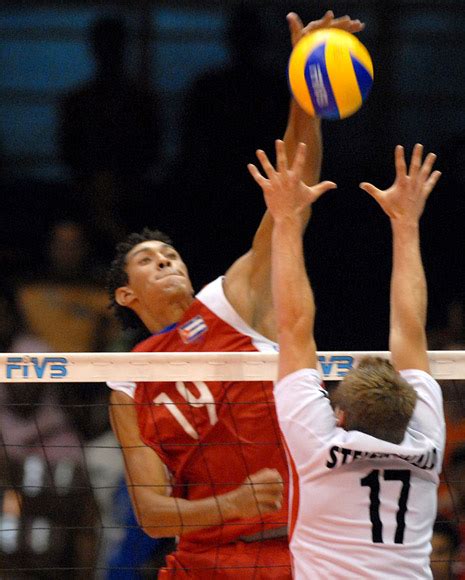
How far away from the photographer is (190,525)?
459 cm

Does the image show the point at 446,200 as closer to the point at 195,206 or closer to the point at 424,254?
the point at 424,254

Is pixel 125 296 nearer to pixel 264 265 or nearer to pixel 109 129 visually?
pixel 264 265

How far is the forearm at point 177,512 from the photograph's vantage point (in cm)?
449

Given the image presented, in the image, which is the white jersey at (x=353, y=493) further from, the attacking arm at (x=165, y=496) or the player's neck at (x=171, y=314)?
the player's neck at (x=171, y=314)

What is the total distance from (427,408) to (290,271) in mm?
571

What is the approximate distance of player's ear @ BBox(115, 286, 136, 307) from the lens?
532cm

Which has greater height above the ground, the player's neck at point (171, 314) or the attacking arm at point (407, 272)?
the attacking arm at point (407, 272)

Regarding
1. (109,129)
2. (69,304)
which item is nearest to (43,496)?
(69,304)

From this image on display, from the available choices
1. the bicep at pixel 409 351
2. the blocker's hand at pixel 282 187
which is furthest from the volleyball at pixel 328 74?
the bicep at pixel 409 351

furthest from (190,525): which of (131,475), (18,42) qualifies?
(18,42)

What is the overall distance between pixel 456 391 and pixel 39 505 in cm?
229

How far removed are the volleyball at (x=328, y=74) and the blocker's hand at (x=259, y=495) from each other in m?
1.35

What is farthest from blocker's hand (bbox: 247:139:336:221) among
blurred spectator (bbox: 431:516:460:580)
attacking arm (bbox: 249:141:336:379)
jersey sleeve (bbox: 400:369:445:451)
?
blurred spectator (bbox: 431:516:460:580)

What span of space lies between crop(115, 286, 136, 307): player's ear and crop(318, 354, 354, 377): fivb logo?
1.26 m
